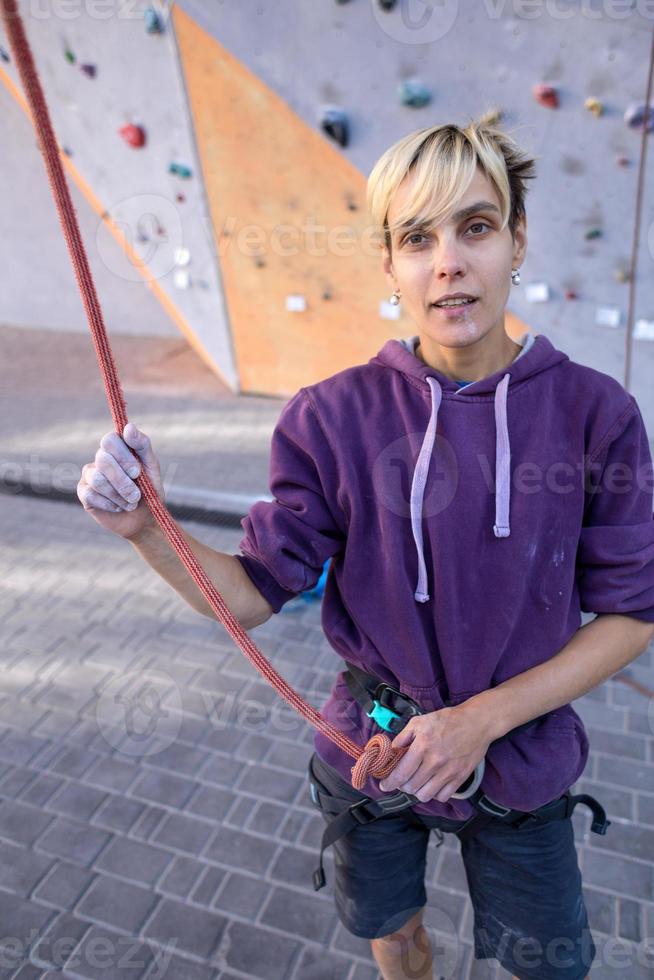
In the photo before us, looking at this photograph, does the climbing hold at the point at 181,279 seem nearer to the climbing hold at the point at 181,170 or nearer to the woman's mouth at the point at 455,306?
the climbing hold at the point at 181,170

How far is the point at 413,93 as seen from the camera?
14.7 ft

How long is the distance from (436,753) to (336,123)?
439cm

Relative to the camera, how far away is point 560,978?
1592 mm

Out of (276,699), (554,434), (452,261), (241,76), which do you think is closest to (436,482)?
(554,434)

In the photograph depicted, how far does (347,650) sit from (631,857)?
162cm

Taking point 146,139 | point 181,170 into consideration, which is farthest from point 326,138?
point 146,139

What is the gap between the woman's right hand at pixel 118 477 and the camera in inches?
46.7

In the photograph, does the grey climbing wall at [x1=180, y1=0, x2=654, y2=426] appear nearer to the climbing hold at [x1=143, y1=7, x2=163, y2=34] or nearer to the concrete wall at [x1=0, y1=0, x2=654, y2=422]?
the concrete wall at [x1=0, y1=0, x2=654, y2=422]

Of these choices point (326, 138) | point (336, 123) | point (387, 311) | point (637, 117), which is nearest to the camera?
point (637, 117)

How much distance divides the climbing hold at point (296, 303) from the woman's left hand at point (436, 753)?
509 cm

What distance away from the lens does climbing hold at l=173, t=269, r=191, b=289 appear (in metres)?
6.38

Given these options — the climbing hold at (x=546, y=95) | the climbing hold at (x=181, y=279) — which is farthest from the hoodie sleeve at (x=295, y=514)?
the climbing hold at (x=181, y=279)

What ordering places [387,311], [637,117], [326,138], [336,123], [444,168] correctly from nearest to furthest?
[444,168]
[637,117]
[336,123]
[326,138]
[387,311]

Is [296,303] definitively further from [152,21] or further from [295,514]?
[295,514]
